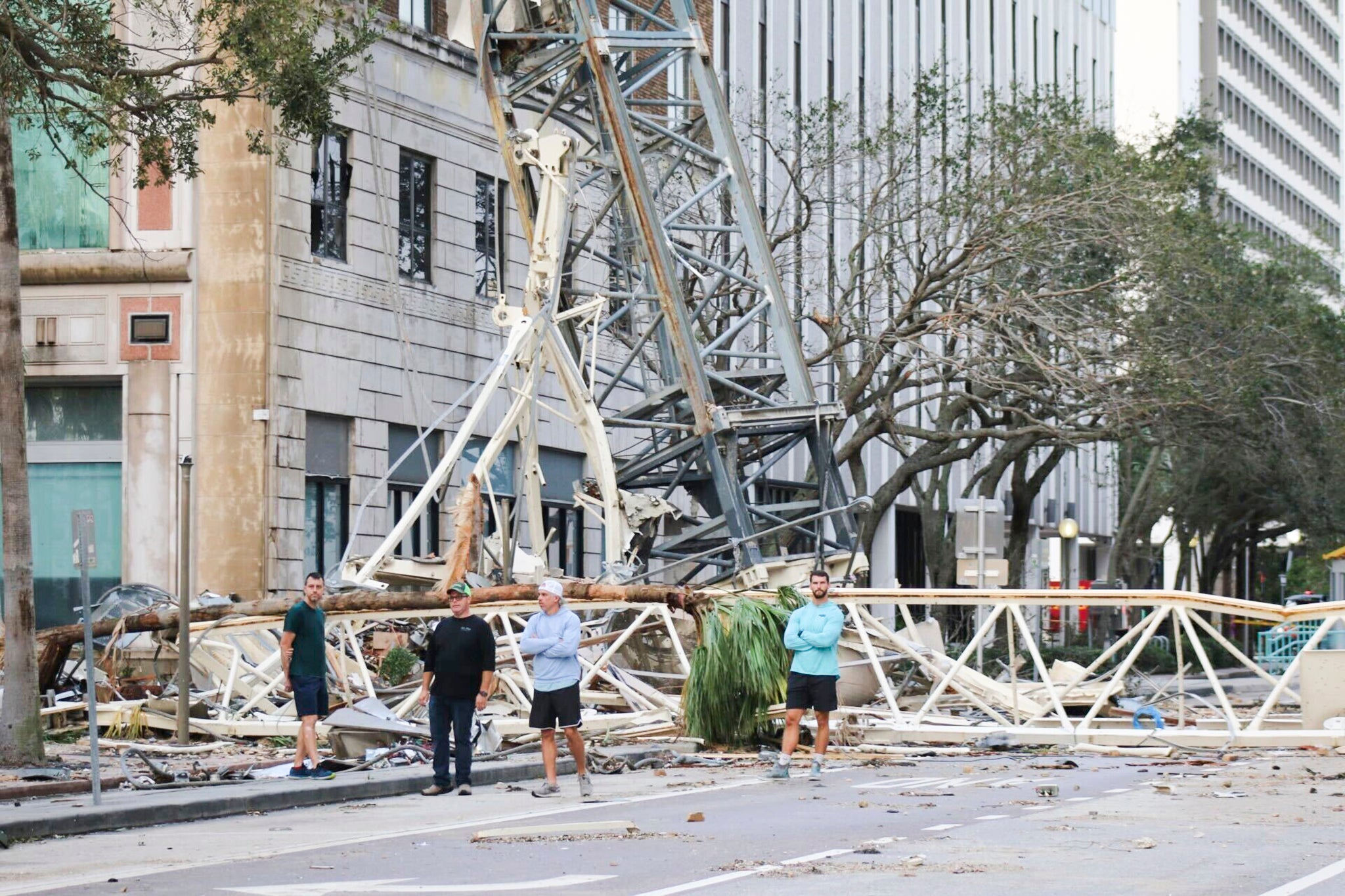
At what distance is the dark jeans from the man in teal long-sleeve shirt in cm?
283

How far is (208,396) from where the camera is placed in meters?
31.0

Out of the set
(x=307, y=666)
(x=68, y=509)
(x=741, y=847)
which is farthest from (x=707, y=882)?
(x=68, y=509)

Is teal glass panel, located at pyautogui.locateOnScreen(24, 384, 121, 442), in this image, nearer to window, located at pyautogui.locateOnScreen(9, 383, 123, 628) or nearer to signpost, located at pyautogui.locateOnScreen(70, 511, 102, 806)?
window, located at pyautogui.locateOnScreen(9, 383, 123, 628)

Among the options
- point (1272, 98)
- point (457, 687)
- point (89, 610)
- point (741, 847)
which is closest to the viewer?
point (741, 847)

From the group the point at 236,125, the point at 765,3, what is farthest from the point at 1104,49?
the point at 236,125

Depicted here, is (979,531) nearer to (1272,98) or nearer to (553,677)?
(553,677)

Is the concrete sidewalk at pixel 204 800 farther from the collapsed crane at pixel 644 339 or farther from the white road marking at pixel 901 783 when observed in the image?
the collapsed crane at pixel 644 339

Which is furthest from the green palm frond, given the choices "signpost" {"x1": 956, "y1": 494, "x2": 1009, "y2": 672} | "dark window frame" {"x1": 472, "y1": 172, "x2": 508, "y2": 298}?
"dark window frame" {"x1": 472, "y1": 172, "x2": 508, "y2": 298}

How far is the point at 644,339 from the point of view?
27891mm

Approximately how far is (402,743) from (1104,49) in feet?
204

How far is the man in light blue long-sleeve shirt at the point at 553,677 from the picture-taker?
16.5 metres

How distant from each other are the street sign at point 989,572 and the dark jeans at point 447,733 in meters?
14.3

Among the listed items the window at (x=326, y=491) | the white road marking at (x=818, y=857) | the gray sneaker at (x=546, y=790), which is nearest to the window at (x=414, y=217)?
the window at (x=326, y=491)

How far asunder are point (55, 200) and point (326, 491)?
5.84m
